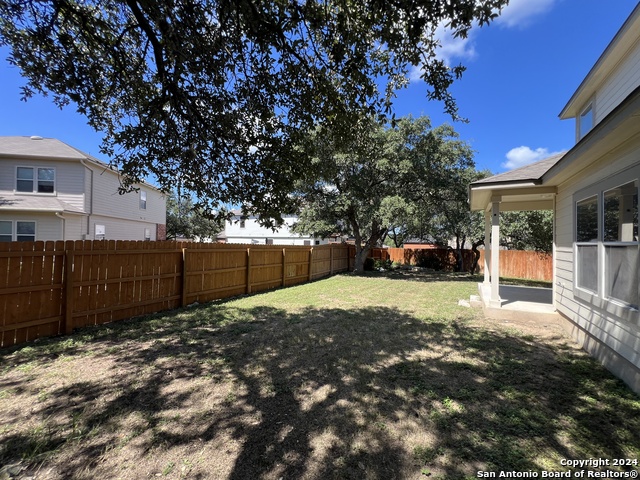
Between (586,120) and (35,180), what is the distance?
65.6 ft

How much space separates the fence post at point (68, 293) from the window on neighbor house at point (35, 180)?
38.7 feet

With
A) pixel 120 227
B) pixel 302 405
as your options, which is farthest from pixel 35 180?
pixel 302 405

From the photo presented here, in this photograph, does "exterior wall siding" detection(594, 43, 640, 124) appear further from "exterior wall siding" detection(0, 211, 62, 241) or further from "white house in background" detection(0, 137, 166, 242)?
"exterior wall siding" detection(0, 211, 62, 241)

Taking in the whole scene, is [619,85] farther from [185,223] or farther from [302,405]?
[185,223]

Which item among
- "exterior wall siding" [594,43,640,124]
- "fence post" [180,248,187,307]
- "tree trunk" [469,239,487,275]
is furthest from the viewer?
"tree trunk" [469,239,487,275]

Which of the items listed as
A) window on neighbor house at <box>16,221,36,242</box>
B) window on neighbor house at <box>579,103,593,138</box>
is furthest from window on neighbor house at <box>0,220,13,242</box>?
window on neighbor house at <box>579,103,593,138</box>

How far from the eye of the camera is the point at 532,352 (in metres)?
4.78

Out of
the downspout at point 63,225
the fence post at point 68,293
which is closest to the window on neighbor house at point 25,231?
the downspout at point 63,225

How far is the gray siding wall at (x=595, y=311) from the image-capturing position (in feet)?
11.8

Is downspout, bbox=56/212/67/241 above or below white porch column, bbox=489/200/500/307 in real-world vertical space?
above

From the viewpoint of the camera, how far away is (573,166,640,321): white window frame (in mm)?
3617

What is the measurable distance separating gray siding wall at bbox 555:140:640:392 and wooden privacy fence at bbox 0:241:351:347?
8.00 m

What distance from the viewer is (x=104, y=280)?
599 cm

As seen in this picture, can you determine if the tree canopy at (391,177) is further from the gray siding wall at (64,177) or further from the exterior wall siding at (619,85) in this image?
the gray siding wall at (64,177)
